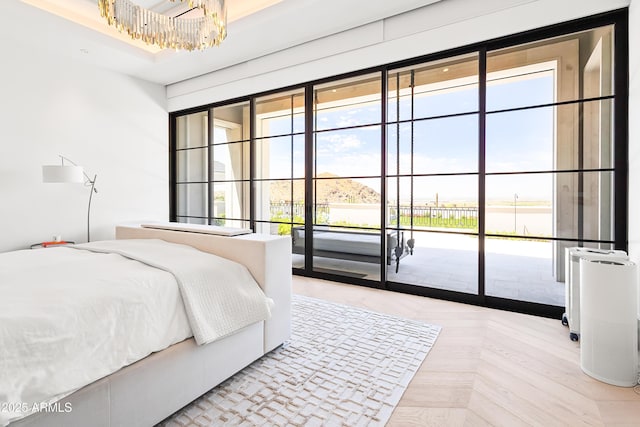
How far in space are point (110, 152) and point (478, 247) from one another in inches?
181

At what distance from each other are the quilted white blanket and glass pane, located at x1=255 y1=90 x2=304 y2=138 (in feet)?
8.35

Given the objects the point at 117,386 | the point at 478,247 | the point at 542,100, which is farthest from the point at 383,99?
the point at 117,386

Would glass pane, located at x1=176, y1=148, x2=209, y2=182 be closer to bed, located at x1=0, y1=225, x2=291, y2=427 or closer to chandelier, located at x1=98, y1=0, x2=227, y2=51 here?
chandelier, located at x1=98, y1=0, x2=227, y2=51

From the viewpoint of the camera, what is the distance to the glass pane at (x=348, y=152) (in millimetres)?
3492

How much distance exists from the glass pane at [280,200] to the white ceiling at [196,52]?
158 centimetres

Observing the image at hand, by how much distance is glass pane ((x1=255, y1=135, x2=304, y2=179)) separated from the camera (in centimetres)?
401

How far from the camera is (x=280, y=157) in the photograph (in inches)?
164

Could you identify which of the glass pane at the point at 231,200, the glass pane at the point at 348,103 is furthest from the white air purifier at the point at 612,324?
the glass pane at the point at 231,200

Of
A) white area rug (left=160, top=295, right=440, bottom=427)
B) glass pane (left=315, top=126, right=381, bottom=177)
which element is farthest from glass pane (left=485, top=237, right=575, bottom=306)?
glass pane (left=315, top=126, right=381, bottom=177)

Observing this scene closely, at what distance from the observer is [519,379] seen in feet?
5.66

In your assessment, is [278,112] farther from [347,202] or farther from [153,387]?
[153,387]

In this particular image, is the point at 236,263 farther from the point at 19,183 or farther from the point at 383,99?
the point at 19,183

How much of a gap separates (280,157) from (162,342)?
3.09 m

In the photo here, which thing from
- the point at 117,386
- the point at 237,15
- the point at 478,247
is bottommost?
the point at 117,386
